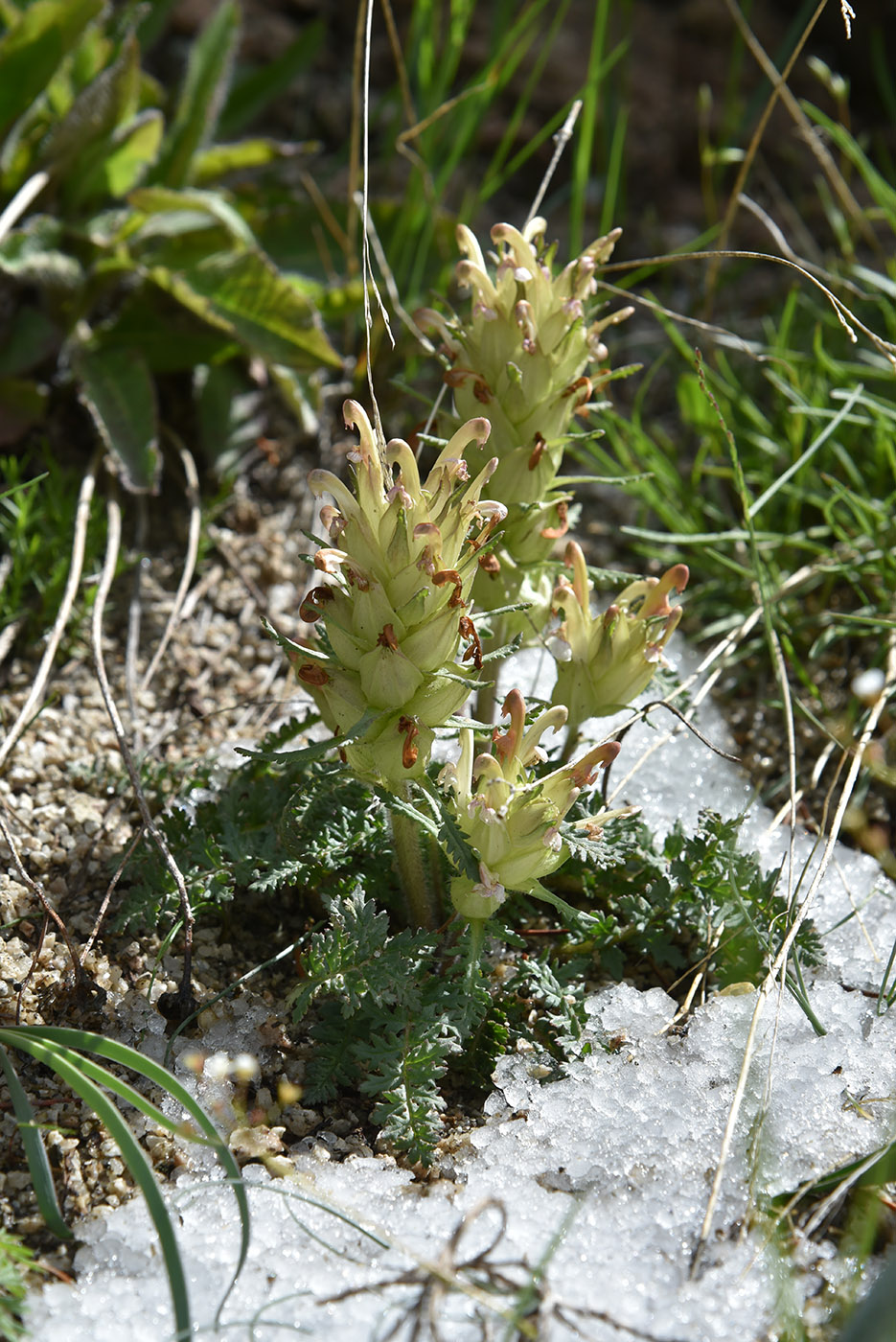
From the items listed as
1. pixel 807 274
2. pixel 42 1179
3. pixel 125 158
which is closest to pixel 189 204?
pixel 125 158

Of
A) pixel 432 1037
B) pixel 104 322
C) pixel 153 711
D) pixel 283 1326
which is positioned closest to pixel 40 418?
pixel 104 322

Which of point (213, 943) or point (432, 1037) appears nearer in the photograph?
point (432, 1037)

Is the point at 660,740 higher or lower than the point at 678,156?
lower

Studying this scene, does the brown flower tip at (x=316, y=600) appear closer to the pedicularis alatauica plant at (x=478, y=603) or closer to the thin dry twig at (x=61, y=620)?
the pedicularis alatauica plant at (x=478, y=603)

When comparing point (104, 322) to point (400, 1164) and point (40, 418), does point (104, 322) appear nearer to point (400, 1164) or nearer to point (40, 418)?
point (40, 418)

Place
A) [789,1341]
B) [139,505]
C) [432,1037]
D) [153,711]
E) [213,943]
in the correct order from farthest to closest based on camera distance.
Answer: [139,505]
[153,711]
[213,943]
[432,1037]
[789,1341]

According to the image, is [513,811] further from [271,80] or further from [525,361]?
[271,80]

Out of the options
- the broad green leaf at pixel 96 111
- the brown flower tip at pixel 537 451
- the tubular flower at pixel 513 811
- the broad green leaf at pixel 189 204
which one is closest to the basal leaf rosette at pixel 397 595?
the tubular flower at pixel 513 811
